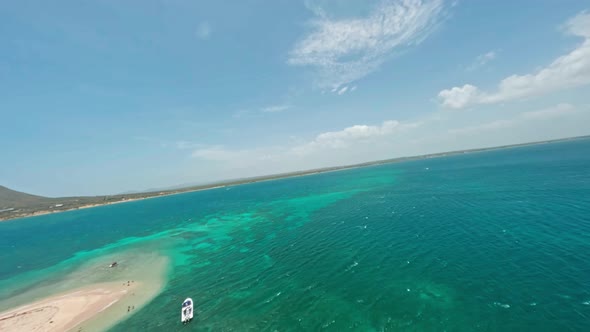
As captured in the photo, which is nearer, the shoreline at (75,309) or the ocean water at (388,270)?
the ocean water at (388,270)

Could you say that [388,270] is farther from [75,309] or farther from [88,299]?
[88,299]

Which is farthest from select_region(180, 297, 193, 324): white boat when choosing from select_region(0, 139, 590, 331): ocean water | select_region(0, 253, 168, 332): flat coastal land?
select_region(0, 253, 168, 332): flat coastal land

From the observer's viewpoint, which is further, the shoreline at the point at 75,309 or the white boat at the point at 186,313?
the shoreline at the point at 75,309

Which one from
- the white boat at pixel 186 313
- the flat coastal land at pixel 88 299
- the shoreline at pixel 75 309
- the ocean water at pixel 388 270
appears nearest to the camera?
the ocean water at pixel 388 270

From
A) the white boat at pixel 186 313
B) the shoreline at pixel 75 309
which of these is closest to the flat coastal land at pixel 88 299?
the shoreline at pixel 75 309

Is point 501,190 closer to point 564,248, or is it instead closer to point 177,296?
point 564,248

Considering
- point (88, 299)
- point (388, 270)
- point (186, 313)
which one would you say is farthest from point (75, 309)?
point (388, 270)

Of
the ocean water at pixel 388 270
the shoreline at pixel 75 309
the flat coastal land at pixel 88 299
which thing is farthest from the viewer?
the flat coastal land at pixel 88 299

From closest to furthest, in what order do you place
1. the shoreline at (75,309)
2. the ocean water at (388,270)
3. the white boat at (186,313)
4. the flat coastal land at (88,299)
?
the ocean water at (388,270) < the white boat at (186,313) < the shoreline at (75,309) < the flat coastal land at (88,299)

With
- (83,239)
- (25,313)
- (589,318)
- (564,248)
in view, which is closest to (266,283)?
(589,318)

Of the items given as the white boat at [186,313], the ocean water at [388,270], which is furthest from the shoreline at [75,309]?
the white boat at [186,313]

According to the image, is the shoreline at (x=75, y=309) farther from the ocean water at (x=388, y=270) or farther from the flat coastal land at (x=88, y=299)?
the ocean water at (x=388, y=270)

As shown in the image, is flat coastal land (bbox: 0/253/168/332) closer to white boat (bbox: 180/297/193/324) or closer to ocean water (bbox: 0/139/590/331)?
ocean water (bbox: 0/139/590/331)
